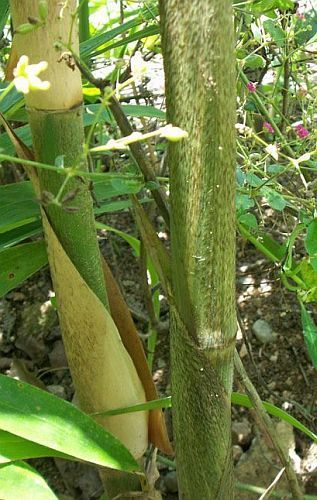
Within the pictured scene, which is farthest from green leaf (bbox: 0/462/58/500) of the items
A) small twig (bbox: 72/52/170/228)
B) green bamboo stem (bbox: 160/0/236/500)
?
small twig (bbox: 72/52/170/228)

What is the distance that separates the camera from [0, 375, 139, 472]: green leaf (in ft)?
1.74

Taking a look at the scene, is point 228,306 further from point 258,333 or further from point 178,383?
point 258,333

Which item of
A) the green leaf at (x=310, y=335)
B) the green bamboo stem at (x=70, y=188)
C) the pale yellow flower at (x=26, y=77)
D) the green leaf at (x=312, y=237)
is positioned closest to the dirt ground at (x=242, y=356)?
the green leaf at (x=310, y=335)

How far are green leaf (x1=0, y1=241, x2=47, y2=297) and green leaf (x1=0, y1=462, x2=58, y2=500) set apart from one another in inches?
10.3

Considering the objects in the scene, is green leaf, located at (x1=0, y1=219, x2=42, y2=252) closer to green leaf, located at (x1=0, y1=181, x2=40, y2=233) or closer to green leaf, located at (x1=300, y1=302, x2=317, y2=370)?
green leaf, located at (x1=0, y1=181, x2=40, y2=233)

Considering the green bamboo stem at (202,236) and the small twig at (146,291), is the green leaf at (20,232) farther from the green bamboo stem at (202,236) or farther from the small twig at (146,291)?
the green bamboo stem at (202,236)

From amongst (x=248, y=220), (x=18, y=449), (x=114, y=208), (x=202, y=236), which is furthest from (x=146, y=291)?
(x=202, y=236)

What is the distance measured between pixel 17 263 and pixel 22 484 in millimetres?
304

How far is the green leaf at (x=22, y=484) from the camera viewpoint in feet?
1.70

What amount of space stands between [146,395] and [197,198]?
333mm

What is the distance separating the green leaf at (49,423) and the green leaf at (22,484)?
0.09ft

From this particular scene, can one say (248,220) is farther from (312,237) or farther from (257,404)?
(257,404)

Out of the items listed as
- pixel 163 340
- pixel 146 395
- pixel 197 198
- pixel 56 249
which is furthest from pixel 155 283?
pixel 197 198

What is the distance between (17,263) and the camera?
2.56 feet
